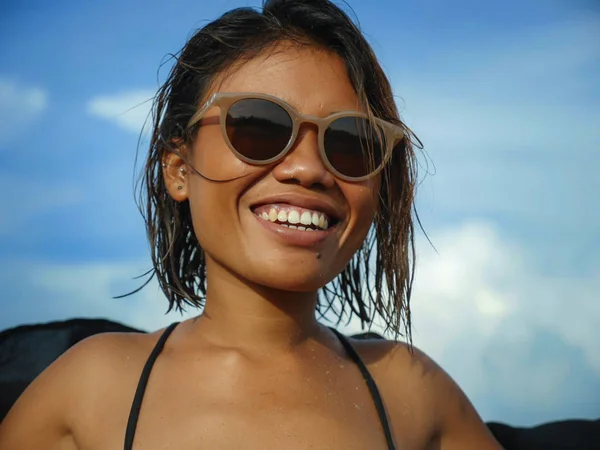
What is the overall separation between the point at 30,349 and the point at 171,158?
1.09 metres

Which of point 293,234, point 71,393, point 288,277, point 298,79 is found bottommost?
point 71,393

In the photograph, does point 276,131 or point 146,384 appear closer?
point 276,131

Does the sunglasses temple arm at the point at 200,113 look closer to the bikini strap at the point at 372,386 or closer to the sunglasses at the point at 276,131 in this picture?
the sunglasses at the point at 276,131

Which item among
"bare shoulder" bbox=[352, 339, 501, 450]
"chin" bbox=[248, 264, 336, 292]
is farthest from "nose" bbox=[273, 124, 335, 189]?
"bare shoulder" bbox=[352, 339, 501, 450]

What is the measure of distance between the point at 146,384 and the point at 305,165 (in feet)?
2.62

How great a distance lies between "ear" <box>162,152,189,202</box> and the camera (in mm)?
2391

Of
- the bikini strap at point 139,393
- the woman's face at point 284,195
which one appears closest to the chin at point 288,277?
the woman's face at point 284,195

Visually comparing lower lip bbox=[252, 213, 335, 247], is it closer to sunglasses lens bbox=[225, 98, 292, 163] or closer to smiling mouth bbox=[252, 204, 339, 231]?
smiling mouth bbox=[252, 204, 339, 231]

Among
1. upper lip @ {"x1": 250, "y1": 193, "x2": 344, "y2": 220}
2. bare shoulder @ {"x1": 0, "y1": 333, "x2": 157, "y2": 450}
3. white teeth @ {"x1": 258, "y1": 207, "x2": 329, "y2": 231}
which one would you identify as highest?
upper lip @ {"x1": 250, "y1": 193, "x2": 344, "y2": 220}

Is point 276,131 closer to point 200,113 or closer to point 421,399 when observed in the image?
point 200,113

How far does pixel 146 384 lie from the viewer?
218cm

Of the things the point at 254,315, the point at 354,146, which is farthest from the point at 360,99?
the point at 254,315

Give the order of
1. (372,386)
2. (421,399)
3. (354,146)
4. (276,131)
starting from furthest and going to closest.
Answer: (421,399) < (372,386) < (354,146) < (276,131)

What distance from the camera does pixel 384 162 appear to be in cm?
226
